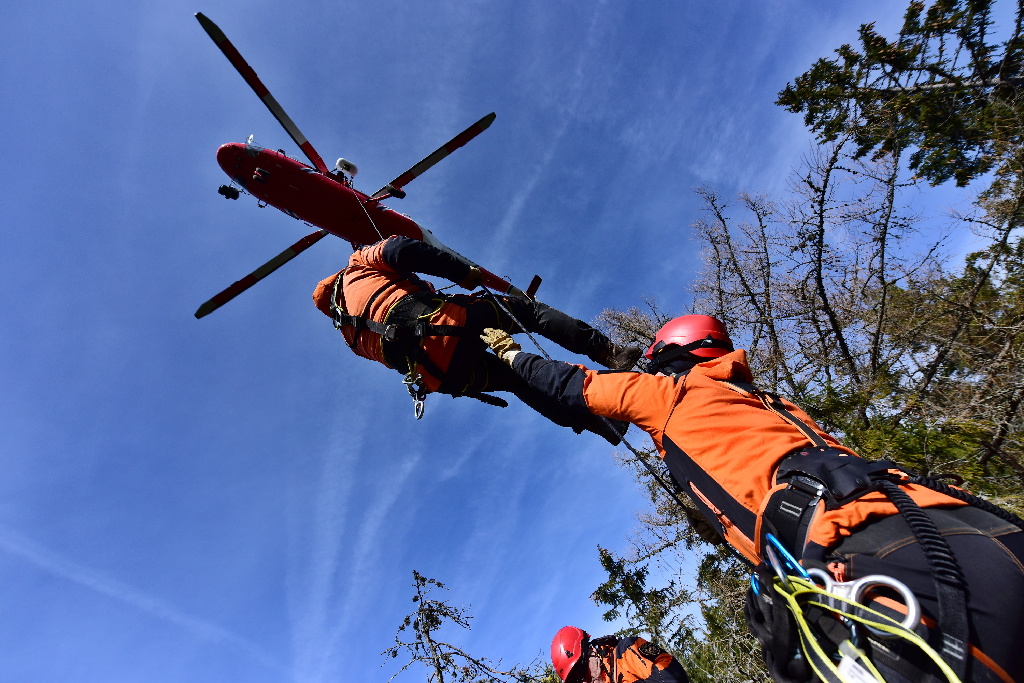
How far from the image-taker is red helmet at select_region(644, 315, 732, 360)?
8.41 ft

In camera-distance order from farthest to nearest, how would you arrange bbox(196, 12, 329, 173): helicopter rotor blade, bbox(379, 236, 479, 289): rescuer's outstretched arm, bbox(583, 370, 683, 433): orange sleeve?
bbox(196, 12, 329, 173): helicopter rotor blade → bbox(379, 236, 479, 289): rescuer's outstretched arm → bbox(583, 370, 683, 433): orange sleeve

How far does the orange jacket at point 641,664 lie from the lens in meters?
4.37

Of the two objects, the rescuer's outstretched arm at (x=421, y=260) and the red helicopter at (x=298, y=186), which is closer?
the rescuer's outstretched arm at (x=421, y=260)

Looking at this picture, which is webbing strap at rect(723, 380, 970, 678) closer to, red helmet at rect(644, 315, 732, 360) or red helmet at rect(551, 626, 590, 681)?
red helmet at rect(644, 315, 732, 360)

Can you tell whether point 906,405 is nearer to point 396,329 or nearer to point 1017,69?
point 396,329

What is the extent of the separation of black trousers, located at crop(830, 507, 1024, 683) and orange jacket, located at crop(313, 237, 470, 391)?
2.53 m

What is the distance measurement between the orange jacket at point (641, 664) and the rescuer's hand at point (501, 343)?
3.59m

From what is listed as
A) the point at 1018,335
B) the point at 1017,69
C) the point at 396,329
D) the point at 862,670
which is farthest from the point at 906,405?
the point at 1017,69

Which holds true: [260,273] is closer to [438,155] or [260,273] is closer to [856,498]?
[438,155]

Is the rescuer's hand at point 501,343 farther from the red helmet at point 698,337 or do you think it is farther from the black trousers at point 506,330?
the red helmet at point 698,337

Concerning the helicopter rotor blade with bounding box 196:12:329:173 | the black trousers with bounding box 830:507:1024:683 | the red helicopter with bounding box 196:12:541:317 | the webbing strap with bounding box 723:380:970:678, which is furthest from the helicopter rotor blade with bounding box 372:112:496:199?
the black trousers with bounding box 830:507:1024:683

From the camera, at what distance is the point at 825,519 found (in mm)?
1540

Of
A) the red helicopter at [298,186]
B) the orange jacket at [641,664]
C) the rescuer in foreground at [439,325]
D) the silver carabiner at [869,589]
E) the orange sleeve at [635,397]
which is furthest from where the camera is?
the red helicopter at [298,186]

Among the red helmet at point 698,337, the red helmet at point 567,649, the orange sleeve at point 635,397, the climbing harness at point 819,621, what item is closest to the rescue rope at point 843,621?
the climbing harness at point 819,621
